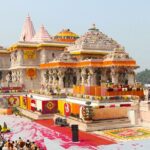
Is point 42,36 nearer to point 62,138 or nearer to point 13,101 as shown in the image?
point 13,101

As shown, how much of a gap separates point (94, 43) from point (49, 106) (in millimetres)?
17907

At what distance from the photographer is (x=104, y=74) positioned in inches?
1591

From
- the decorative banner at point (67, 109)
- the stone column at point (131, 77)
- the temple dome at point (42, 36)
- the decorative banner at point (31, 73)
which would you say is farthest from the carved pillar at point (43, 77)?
the decorative banner at point (67, 109)

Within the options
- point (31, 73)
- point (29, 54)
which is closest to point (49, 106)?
point (31, 73)

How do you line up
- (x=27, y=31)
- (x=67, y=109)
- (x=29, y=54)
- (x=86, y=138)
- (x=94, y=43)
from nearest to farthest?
(x=86, y=138) < (x=67, y=109) < (x=94, y=43) < (x=29, y=54) < (x=27, y=31)

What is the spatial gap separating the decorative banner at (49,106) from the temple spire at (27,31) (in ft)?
87.3

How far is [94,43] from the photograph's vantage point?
43.0 m

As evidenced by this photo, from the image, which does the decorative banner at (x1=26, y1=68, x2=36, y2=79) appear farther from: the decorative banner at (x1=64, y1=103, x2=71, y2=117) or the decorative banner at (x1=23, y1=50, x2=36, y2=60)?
the decorative banner at (x1=64, y1=103, x2=71, y2=117)

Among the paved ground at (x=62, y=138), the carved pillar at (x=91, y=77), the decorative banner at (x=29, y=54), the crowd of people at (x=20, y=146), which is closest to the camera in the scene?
the crowd of people at (x=20, y=146)

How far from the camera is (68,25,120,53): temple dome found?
42.0m

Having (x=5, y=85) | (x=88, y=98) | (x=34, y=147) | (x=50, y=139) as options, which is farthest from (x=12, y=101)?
(x=34, y=147)

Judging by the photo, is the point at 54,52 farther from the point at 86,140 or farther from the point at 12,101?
the point at 86,140

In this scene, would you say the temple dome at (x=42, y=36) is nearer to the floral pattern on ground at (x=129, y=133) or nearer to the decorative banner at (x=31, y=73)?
the decorative banner at (x=31, y=73)

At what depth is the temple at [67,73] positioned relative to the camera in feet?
87.6
